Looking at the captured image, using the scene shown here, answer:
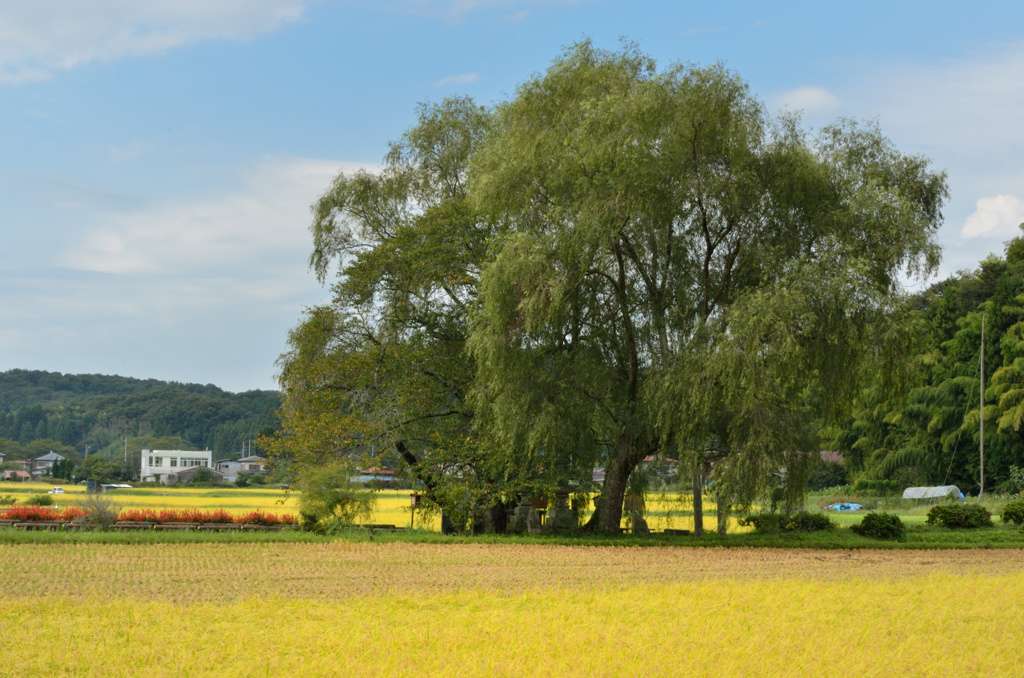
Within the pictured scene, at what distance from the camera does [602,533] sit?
25609 millimetres

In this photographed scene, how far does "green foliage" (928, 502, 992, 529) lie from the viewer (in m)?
29.5

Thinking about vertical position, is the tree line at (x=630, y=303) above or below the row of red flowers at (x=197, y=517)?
above

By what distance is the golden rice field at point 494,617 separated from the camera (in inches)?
346

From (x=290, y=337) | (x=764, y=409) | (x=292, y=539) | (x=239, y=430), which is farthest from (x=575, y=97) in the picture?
(x=239, y=430)

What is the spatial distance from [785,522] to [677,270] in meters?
8.94

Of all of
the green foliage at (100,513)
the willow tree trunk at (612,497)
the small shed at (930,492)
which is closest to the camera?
the green foliage at (100,513)

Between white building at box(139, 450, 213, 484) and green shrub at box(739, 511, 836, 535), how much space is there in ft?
293

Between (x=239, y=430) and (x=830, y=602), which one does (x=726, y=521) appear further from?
(x=239, y=430)

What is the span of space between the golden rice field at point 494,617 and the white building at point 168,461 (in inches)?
3767

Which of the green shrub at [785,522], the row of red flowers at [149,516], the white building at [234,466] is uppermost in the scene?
the row of red flowers at [149,516]

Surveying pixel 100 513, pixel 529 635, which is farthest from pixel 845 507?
pixel 529 635

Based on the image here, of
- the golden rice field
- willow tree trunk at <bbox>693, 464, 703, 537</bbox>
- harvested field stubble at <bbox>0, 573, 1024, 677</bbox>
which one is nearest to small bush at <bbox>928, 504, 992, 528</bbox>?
willow tree trunk at <bbox>693, 464, 703, 537</bbox>

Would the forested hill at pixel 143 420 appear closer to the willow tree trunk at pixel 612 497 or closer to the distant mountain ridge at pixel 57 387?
the distant mountain ridge at pixel 57 387

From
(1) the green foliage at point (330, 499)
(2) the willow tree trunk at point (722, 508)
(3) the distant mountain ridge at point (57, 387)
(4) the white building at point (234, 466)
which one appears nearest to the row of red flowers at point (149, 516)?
(1) the green foliage at point (330, 499)
